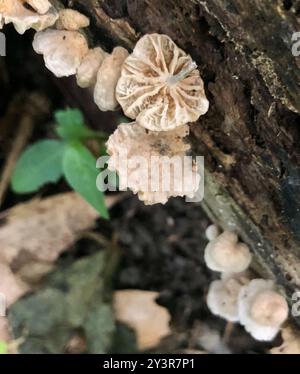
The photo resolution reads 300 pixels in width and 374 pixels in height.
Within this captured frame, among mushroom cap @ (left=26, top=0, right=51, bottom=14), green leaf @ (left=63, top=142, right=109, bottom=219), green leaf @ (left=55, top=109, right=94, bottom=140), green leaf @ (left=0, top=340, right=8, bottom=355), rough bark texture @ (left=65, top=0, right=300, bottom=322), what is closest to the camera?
rough bark texture @ (left=65, top=0, right=300, bottom=322)

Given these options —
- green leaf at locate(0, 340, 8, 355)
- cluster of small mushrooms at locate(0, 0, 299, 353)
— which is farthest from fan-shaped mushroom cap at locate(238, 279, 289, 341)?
green leaf at locate(0, 340, 8, 355)

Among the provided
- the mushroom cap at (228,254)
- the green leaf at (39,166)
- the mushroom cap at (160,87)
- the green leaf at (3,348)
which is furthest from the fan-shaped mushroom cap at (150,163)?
the green leaf at (3,348)

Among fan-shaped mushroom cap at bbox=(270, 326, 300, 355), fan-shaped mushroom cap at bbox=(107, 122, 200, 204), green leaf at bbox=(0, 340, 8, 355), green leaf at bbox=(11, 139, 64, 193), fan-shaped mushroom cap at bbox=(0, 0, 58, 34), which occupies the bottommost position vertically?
green leaf at bbox=(0, 340, 8, 355)

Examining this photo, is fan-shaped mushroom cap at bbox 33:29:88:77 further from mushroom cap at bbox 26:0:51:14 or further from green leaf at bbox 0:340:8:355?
green leaf at bbox 0:340:8:355

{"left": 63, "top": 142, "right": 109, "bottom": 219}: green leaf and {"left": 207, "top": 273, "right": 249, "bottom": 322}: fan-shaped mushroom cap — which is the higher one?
{"left": 63, "top": 142, "right": 109, "bottom": 219}: green leaf

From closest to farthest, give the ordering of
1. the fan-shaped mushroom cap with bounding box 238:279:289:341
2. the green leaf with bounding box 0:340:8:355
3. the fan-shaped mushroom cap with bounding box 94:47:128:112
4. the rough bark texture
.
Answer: the rough bark texture
the fan-shaped mushroom cap with bounding box 94:47:128:112
the fan-shaped mushroom cap with bounding box 238:279:289:341
the green leaf with bounding box 0:340:8:355

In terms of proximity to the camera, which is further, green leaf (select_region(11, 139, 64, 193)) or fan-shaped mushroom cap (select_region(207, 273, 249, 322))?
green leaf (select_region(11, 139, 64, 193))

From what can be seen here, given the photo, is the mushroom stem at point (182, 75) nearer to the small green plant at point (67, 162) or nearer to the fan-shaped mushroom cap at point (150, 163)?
the fan-shaped mushroom cap at point (150, 163)
